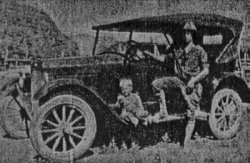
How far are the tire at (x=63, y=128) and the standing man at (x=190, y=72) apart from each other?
1089 millimetres

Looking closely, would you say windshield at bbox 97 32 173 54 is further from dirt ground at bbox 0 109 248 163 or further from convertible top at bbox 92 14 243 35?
dirt ground at bbox 0 109 248 163

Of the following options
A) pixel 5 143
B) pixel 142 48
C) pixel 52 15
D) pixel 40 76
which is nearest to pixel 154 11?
pixel 142 48

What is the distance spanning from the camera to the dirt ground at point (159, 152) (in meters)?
4.59

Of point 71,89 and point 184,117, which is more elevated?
point 71,89

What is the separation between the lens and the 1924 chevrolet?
4.53 m

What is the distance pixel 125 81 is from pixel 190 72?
33.0 inches

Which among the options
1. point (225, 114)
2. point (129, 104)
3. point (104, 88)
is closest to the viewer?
point (104, 88)

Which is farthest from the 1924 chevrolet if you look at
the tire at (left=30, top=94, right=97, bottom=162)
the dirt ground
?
the dirt ground

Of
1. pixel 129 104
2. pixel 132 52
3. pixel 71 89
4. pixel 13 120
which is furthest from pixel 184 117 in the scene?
pixel 13 120

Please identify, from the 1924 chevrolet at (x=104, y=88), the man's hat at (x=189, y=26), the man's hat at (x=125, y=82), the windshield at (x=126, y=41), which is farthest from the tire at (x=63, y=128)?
the man's hat at (x=189, y=26)

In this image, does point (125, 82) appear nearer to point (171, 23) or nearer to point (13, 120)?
point (171, 23)

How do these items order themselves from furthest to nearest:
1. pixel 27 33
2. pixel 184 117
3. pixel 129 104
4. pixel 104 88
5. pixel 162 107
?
pixel 184 117 < pixel 162 107 < pixel 129 104 < pixel 104 88 < pixel 27 33

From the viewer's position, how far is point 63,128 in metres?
4.57

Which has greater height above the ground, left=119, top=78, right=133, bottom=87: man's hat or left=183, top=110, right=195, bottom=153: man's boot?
left=119, top=78, right=133, bottom=87: man's hat
